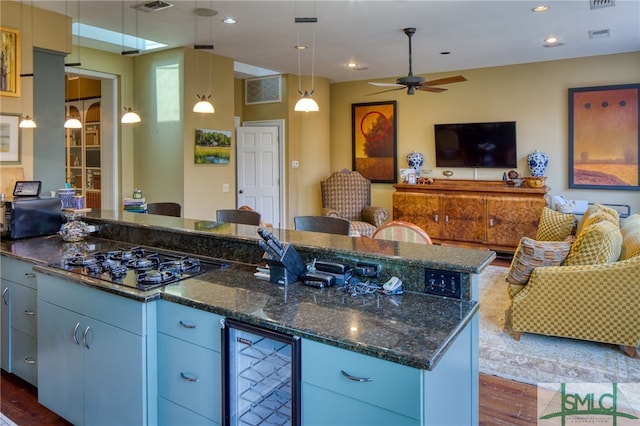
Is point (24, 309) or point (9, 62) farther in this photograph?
point (9, 62)

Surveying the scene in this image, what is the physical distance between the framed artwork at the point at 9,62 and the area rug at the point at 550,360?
469 cm

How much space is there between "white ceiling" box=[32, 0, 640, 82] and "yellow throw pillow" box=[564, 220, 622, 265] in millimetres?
2277

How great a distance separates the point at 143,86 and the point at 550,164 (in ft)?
19.9

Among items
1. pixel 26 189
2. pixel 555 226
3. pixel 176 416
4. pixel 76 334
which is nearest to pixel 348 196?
pixel 555 226

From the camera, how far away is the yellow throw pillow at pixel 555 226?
5199mm

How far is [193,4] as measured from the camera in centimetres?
433

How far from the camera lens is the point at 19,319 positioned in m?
2.82

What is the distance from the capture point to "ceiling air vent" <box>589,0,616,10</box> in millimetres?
4238

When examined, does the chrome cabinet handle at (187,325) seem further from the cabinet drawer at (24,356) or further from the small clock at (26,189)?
the small clock at (26,189)

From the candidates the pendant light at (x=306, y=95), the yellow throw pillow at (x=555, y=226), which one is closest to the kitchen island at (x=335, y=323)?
the pendant light at (x=306, y=95)

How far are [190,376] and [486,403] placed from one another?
70.8 inches

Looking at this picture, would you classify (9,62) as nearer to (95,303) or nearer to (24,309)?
(24,309)

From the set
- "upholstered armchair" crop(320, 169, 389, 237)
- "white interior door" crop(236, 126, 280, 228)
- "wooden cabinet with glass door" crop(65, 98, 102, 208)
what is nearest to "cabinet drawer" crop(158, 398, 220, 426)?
"wooden cabinet with glass door" crop(65, 98, 102, 208)

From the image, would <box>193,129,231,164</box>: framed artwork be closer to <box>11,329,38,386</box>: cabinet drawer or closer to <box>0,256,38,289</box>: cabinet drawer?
<box>0,256,38,289</box>: cabinet drawer
